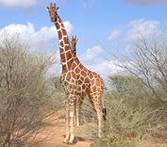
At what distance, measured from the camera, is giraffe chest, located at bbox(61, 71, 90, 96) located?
47.1ft

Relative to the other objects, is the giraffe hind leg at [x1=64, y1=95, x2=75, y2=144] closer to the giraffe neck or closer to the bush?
the giraffe neck

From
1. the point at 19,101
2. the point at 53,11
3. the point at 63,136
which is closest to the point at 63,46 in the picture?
the point at 53,11

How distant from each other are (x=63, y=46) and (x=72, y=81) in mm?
1236

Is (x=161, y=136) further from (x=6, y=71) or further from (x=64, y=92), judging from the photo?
(x=6, y=71)

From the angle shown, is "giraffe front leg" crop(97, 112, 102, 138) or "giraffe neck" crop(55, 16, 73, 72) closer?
"giraffe front leg" crop(97, 112, 102, 138)

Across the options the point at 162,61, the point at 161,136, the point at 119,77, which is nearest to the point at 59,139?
the point at 161,136

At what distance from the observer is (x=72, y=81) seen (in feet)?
47.2

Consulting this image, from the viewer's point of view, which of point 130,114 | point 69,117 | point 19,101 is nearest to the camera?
point 19,101

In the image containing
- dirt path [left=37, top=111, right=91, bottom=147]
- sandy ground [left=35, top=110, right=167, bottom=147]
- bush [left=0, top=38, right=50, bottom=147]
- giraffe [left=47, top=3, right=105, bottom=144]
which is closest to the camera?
bush [left=0, top=38, right=50, bottom=147]

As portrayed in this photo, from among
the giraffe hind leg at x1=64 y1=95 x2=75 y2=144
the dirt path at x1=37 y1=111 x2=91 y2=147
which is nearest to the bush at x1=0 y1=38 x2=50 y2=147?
the dirt path at x1=37 y1=111 x2=91 y2=147

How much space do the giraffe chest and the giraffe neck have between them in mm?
368

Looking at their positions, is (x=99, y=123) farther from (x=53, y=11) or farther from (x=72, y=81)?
(x=53, y=11)

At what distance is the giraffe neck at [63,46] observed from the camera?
583 inches

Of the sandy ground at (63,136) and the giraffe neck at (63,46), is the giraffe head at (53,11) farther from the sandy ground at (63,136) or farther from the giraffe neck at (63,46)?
the sandy ground at (63,136)
